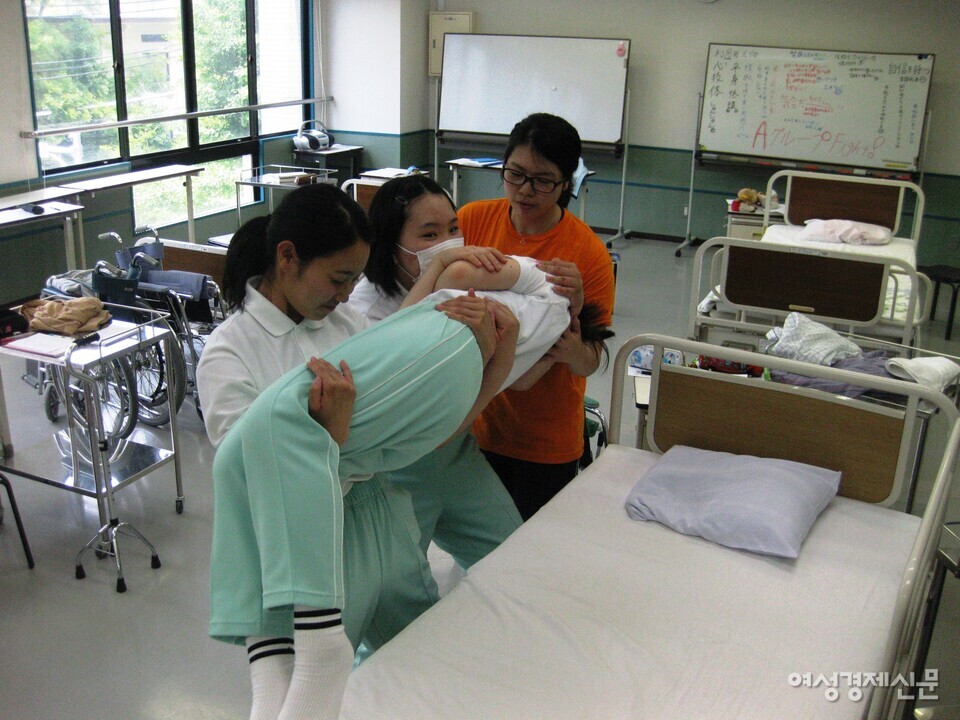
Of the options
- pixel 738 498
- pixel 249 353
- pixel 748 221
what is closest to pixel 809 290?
pixel 738 498

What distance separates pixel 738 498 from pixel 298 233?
1167 mm

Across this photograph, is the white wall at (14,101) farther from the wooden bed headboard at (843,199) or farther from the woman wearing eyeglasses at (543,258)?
the wooden bed headboard at (843,199)

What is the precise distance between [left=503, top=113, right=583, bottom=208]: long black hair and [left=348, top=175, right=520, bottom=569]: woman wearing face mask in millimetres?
242

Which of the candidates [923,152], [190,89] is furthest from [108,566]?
[923,152]

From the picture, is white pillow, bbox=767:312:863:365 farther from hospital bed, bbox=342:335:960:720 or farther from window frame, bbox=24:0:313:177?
window frame, bbox=24:0:313:177

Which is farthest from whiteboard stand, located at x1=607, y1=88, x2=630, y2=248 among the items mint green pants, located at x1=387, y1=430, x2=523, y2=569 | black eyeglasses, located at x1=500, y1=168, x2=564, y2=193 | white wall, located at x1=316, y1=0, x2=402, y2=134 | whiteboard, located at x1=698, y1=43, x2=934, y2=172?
mint green pants, located at x1=387, y1=430, x2=523, y2=569

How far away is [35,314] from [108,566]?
0.97 metres

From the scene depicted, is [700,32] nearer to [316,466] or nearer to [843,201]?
[843,201]

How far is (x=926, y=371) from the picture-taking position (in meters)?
2.71

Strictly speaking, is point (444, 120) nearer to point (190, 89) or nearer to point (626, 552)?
point (190, 89)

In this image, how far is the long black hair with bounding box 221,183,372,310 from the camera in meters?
1.52

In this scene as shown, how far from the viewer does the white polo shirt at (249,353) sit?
1456 millimetres

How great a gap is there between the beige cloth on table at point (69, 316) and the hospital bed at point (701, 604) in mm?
2017

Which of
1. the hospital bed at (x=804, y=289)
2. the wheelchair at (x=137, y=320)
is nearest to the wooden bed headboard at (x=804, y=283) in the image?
the hospital bed at (x=804, y=289)
